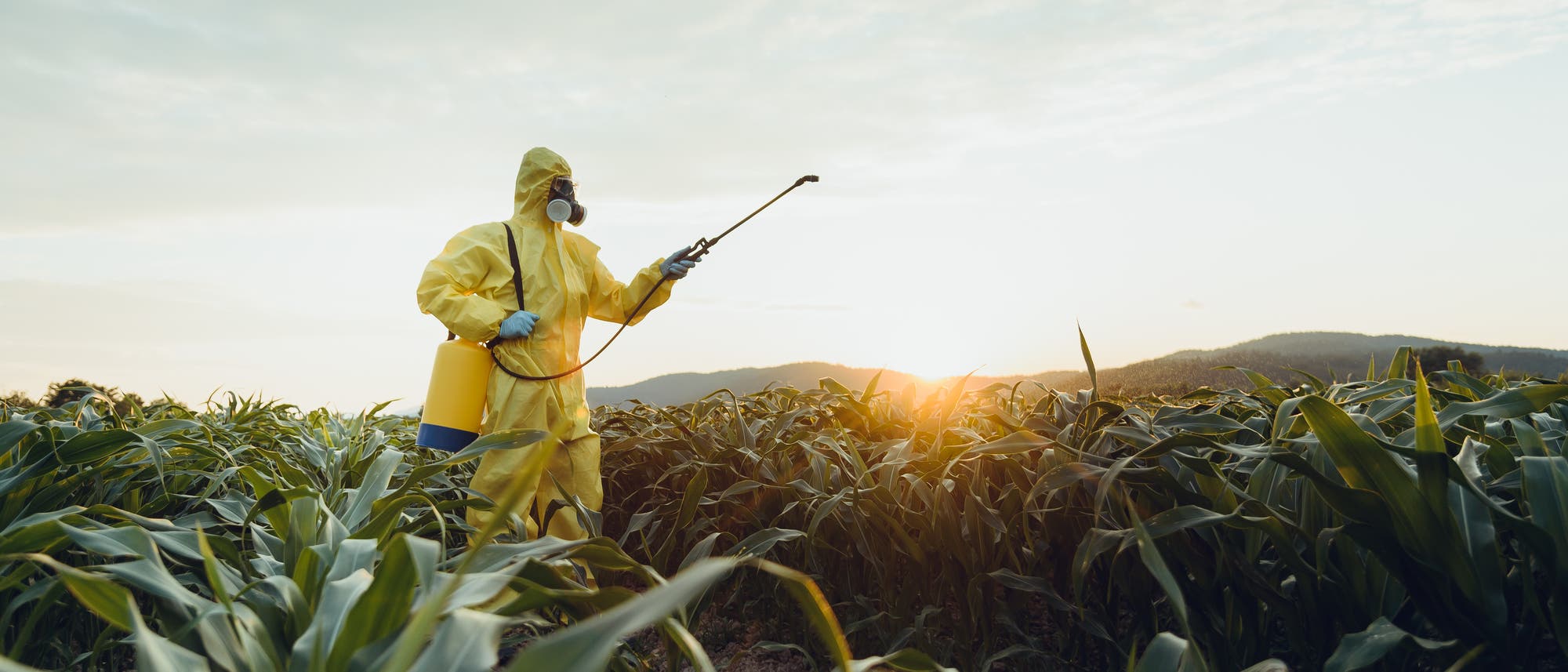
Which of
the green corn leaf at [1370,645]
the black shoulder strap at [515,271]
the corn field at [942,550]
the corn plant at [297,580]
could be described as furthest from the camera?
the black shoulder strap at [515,271]

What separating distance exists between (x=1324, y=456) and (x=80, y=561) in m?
2.50

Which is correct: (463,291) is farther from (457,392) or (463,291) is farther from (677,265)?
(677,265)

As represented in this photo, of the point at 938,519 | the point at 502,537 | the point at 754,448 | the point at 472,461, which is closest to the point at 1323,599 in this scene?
the point at 938,519

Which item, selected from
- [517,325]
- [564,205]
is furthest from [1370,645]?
[564,205]

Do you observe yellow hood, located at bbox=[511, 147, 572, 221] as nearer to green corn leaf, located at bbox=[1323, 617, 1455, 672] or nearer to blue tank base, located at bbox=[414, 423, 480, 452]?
blue tank base, located at bbox=[414, 423, 480, 452]

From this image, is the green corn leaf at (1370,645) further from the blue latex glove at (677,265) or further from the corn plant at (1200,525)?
the blue latex glove at (677,265)

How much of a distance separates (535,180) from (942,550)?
7.70ft

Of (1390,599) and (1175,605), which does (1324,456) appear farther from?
(1175,605)

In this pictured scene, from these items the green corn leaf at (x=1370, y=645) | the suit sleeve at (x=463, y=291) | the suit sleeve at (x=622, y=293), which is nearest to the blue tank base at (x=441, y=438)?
the suit sleeve at (x=463, y=291)

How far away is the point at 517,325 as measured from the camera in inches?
120

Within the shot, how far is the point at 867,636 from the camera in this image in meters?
1.99

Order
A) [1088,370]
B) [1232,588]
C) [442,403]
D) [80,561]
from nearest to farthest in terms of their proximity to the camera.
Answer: [1232,588], [1088,370], [80,561], [442,403]

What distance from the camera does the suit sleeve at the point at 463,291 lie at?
9.80 ft

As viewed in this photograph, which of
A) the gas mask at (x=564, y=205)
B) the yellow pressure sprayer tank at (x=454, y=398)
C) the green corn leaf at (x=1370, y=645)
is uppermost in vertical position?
the gas mask at (x=564, y=205)
